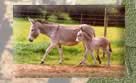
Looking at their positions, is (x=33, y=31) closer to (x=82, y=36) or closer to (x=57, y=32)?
(x=57, y=32)

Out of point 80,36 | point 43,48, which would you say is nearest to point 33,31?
point 43,48

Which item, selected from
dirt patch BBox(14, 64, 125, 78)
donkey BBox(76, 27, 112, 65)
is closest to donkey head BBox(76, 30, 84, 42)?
donkey BBox(76, 27, 112, 65)

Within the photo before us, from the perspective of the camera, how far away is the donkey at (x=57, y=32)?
1864 millimetres

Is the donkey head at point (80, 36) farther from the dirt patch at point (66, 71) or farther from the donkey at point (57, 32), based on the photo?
the dirt patch at point (66, 71)

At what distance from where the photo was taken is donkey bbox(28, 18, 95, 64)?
186 centimetres

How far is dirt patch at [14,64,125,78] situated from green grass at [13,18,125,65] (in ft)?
0.10

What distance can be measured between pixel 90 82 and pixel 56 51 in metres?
0.26

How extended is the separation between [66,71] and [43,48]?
18 centimetres

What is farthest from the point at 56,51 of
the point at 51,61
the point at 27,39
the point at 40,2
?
the point at 40,2

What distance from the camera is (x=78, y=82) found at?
1.89 metres

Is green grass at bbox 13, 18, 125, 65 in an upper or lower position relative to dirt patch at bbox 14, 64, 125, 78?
upper

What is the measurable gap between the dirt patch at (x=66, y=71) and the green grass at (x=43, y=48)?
29mm

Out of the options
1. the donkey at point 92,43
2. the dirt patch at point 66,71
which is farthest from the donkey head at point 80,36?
the dirt patch at point 66,71

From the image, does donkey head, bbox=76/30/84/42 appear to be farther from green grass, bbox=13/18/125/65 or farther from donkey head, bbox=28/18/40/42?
donkey head, bbox=28/18/40/42
